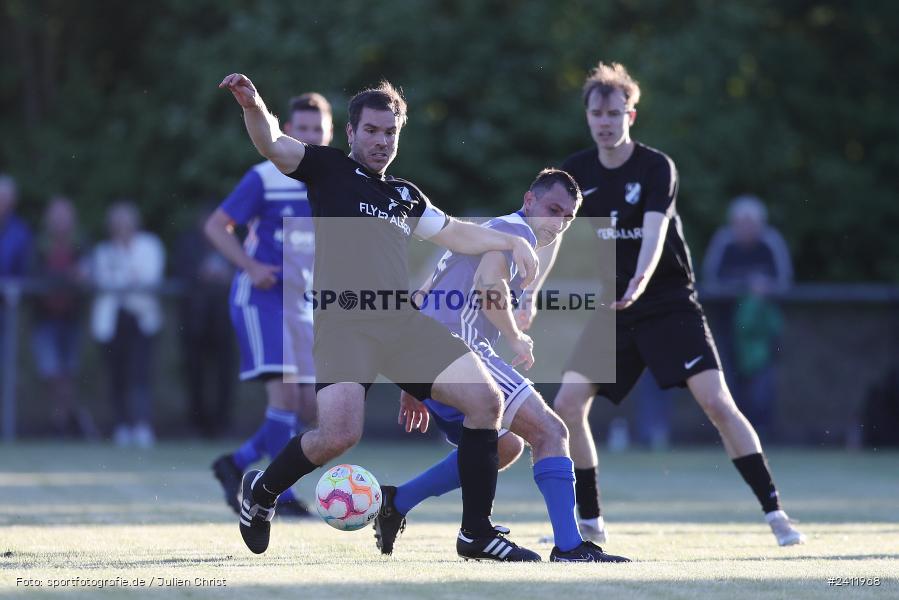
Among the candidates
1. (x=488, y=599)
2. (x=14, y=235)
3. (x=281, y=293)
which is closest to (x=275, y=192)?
(x=281, y=293)

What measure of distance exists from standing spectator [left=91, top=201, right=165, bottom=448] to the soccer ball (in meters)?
9.09

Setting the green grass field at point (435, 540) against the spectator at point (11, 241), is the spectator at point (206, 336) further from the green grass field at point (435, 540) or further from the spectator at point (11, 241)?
the green grass field at point (435, 540)

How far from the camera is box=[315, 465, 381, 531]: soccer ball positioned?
21.7 feet

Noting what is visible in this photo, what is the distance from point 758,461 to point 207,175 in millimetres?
11670

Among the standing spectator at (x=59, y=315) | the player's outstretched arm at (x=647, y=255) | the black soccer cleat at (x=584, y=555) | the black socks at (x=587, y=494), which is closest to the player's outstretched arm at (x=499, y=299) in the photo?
the black soccer cleat at (x=584, y=555)

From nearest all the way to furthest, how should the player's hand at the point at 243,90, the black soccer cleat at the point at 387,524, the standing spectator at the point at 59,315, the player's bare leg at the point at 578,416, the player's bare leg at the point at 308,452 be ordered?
the player's hand at the point at 243,90 → the player's bare leg at the point at 308,452 → the black soccer cleat at the point at 387,524 → the player's bare leg at the point at 578,416 → the standing spectator at the point at 59,315

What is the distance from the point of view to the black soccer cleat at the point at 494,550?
6.43 meters

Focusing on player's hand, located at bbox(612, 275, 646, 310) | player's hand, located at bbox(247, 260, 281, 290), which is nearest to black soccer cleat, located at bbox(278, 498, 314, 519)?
player's hand, located at bbox(247, 260, 281, 290)

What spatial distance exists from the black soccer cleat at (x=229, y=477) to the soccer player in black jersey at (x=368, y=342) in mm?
2027

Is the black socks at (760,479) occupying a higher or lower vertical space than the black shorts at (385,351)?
lower

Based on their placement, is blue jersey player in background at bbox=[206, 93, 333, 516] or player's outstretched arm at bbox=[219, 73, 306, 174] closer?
player's outstretched arm at bbox=[219, 73, 306, 174]

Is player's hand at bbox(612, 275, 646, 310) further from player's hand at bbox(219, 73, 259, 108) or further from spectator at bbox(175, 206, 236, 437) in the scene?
spectator at bbox(175, 206, 236, 437)

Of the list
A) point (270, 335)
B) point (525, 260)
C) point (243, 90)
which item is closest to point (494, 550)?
point (525, 260)

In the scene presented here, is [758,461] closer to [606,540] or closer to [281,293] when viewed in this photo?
[606,540]
